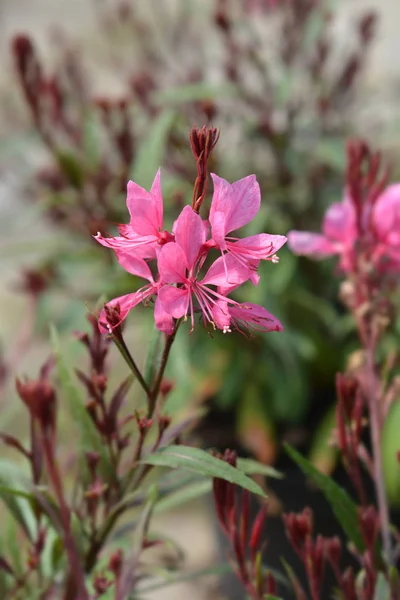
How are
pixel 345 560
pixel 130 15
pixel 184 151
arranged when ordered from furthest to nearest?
pixel 130 15, pixel 184 151, pixel 345 560

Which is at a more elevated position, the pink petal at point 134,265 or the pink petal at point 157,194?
the pink petal at point 157,194

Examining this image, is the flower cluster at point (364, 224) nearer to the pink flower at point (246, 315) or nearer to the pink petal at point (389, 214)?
the pink petal at point (389, 214)

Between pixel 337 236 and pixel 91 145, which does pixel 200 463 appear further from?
pixel 91 145

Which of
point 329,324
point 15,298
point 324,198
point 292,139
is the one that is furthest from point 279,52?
point 15,298

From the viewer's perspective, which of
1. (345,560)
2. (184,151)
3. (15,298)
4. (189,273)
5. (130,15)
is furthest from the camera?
(15,298)

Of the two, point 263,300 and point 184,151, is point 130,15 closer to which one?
point 184,151

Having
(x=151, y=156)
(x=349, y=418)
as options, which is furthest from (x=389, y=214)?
(x=151, y=156)

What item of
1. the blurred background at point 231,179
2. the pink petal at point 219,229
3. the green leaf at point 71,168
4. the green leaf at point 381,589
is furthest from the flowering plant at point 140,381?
the green leaf at point 71,168
